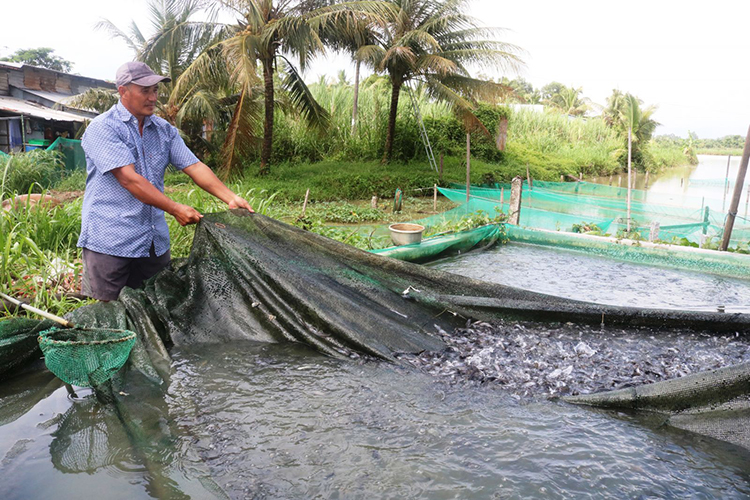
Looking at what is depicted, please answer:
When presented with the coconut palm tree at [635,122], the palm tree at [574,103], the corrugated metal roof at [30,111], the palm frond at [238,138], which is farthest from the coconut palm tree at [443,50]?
the palm tree at [574,103]

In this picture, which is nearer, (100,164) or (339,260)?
(100,164)

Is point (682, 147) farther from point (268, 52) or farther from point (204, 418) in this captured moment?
point (204, 418)

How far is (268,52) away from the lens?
1283 centimetres

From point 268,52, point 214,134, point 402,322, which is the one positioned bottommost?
point 402,322

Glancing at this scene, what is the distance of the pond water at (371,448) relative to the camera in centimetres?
206

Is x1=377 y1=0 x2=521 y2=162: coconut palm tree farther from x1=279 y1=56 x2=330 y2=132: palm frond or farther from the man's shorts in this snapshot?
the man's shorts

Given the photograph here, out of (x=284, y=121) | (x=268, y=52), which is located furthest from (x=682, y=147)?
(x=268, y=52)

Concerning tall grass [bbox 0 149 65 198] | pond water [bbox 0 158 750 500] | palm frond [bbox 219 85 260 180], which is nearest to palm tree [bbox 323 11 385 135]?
palm frond [bbox 219 85 260 180]

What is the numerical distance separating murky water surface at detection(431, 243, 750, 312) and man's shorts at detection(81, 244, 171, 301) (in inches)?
164

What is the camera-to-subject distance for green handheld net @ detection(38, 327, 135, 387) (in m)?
2.16

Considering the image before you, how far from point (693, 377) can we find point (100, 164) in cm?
324

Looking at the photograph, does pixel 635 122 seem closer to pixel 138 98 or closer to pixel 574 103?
pixel 574 103

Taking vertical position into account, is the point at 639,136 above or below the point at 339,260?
above

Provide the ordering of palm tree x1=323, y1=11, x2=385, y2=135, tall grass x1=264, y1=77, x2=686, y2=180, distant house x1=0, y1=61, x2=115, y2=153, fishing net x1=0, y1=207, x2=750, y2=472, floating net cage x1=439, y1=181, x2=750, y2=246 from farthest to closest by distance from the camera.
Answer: tall grass x1=264, y1=77, x2=686, y2=180 → distant house x1=0, y1=61, x2=115, y2=153 → palm tree x1=323, y1=11, x2=385, y2=135 → floating net cage x1=439, y1=181, x2=750, y2=246 → fishing net x1=0, y1=207, x2=750, y2=472
